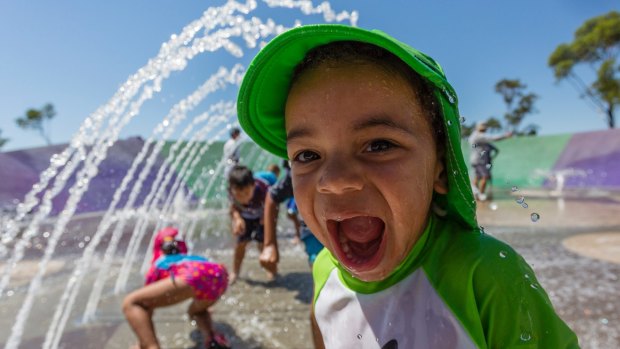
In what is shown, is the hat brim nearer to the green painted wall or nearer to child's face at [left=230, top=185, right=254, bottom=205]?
child's face at [left=230, top=185, right=254, bottom=205]

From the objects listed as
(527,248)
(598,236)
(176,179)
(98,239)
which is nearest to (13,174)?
(176,179)

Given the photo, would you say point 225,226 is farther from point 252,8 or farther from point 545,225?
point 545,225

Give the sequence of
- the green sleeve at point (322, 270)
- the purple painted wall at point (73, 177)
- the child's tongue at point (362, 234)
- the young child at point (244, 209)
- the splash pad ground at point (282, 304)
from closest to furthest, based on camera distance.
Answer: the child's tongue at point (362, 234)
the green sleeve at point (322, 270)
the splash pad ground at point (282, 304)
the young child at point (244, 209)
the purple painted wall at point (73, 177)

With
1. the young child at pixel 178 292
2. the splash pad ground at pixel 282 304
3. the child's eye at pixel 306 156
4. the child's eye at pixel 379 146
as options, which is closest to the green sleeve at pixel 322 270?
the child's eye at pixel 306 156

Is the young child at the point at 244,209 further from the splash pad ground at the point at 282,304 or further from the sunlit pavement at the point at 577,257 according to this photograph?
the sunlit pavement at the point at 577,257

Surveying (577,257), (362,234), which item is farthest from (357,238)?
(577,257)

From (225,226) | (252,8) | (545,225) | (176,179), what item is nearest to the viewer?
(252,8)

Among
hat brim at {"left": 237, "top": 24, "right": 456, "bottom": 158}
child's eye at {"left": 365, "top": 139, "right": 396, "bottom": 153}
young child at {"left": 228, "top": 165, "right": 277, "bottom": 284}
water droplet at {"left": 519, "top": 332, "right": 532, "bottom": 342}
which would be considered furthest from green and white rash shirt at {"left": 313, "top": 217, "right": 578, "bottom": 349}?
young child at {"left": 228, "top": 165, "right": 277, "bottom": 284}

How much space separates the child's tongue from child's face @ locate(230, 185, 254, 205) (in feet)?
10.8

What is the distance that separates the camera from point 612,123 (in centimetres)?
2684

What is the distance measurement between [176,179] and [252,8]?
41.1ft

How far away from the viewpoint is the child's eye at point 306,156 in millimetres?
1219

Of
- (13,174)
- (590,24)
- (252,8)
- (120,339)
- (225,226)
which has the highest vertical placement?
(590,24)

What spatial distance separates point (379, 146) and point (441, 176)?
0.88 feet
